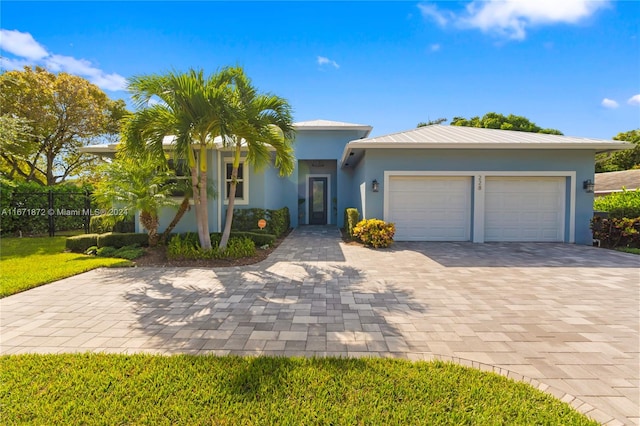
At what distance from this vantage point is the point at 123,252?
785cm

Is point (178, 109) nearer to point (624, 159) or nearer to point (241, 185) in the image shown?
point (241, 185)

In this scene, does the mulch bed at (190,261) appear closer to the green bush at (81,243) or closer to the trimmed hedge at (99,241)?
the trimmed hedge at (99,241)

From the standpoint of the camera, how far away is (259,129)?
22.8 feet

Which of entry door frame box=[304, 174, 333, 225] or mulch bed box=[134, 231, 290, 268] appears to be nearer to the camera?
mulch bed box=[134, 231, 290, 268]

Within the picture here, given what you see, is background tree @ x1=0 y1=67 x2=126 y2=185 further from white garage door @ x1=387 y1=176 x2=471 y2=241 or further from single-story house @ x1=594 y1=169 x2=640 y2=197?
single-story house @ x1=594 y1=169 x2=640 y2=197

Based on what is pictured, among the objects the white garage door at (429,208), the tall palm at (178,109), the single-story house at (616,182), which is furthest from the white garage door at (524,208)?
the single-story house at (616,182)

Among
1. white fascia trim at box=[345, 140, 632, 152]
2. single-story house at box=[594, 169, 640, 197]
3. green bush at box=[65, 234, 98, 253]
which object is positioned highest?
white fascia trim at box=[345, 140, 632, 152]

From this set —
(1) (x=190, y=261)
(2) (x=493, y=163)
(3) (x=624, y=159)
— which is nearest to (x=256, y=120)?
(1) (x=190, y=261)

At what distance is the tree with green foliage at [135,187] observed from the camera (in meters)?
7.46

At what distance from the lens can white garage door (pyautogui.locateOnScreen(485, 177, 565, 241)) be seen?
986 centimetres

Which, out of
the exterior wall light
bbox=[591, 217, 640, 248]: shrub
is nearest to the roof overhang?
the exterior wall light

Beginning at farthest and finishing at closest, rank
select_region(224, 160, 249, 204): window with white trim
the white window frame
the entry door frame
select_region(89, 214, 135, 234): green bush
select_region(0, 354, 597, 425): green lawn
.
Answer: the entry door frame < select_region(224, 160, 249, 204): window with white trim < the white window frame < select_region(89, 214, 135, 234): green bush < select_region(0, 354, 597, 425): green lawn

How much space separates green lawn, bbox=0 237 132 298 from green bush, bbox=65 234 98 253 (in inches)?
Answer: 12.4

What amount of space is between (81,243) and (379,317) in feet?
31.1
